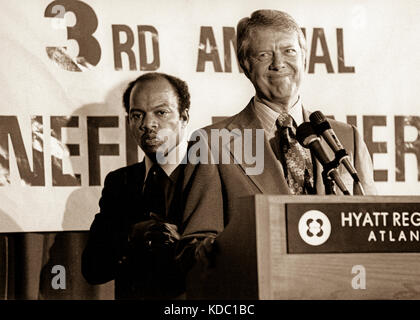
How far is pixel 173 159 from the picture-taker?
3.81 meters

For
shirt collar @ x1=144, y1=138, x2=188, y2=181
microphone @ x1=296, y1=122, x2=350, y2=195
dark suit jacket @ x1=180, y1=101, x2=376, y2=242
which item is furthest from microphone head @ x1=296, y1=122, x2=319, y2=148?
shirt collar @ x1=144, y1=138, x2=188, y2=181

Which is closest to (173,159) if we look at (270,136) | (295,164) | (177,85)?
(177,85)

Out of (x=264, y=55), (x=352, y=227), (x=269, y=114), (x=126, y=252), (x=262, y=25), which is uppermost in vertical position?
(x=262, y=25)

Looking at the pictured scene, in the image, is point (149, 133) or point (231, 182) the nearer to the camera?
point (231, 182)

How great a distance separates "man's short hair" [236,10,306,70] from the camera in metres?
3.76

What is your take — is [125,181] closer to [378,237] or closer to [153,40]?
[153,40]

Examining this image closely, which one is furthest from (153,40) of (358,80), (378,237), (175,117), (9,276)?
(378,237)

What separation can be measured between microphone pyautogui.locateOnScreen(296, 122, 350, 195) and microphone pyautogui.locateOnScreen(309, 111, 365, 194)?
0.03 metres

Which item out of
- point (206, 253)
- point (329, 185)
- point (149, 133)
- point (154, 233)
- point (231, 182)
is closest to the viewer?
point (206, 253)

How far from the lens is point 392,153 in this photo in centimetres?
396

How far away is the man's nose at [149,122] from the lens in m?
3.78

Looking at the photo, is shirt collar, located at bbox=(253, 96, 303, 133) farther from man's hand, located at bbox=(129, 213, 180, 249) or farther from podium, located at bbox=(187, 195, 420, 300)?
podium, located at bbox=(187, 195, 420, 300)

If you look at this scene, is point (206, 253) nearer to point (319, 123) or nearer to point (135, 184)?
point (319, 123)

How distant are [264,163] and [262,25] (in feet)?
2.08
